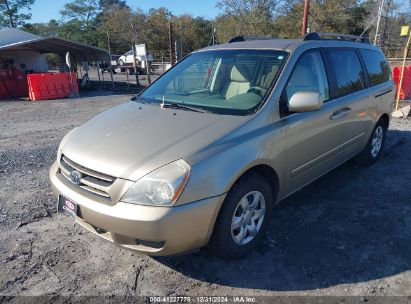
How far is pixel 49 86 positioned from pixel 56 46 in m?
6.50

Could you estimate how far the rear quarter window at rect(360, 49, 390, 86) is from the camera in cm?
513

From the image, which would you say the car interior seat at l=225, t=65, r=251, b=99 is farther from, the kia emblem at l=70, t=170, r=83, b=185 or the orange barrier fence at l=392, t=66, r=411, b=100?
the orange barrier fence at l=392, t=66, r=411, b=100

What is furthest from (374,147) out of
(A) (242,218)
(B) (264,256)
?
(A) (242,218)

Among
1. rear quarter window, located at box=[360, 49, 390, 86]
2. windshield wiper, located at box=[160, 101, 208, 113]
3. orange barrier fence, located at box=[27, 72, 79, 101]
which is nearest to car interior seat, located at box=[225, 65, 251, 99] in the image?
windshield wiper, located at box=[160, 101, 208, 113]

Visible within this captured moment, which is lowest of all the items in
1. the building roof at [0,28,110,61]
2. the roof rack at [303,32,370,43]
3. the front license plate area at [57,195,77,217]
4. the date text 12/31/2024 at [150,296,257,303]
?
the date text 12/31/2024 at [150,296,257,303]

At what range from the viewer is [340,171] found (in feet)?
17.6

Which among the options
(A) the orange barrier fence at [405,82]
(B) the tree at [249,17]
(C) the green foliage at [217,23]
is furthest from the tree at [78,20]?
(A) the orange barrier fence at [405,82]

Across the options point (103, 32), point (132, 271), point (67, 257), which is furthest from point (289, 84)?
point (103, 32)

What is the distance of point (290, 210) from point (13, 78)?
736 inches

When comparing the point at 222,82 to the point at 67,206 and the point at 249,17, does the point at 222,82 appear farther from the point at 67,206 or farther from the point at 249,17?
the point at 249,17

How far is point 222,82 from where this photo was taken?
3.80 m

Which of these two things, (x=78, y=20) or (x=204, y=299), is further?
(x=78, y=20)

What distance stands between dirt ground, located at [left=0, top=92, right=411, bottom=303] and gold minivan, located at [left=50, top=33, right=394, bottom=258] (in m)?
0.30

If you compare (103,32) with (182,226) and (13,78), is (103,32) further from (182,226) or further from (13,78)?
(182,226)
